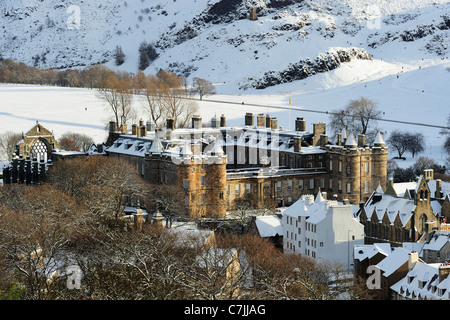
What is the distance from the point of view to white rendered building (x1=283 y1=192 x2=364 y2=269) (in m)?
66.7

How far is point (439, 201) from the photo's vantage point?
7481 cm

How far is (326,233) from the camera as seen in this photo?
67.2m

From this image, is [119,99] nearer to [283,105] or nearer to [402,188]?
[283,105]

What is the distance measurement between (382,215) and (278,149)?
22887 millimetres

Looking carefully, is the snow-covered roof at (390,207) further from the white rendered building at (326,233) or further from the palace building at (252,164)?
the palace building at (252,164)

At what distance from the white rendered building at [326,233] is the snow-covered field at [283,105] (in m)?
60.1

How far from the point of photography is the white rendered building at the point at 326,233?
66.7 m

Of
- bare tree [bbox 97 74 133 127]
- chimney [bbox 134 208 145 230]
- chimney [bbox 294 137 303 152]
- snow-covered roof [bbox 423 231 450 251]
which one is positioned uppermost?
bare tree [bbox 97 74 133 127]

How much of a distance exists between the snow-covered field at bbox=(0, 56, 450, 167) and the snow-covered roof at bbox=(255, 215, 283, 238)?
56.7m

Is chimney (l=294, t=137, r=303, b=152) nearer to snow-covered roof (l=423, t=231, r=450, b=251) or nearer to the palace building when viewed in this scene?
the palace building

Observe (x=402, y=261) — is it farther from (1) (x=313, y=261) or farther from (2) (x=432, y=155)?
(2) (x=432, y=155)

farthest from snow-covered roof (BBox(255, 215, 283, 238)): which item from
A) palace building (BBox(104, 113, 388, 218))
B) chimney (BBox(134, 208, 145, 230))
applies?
chimney (BBox(134, 208, 145, 230))

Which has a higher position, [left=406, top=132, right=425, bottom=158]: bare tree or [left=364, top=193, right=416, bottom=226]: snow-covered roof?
[left=406, top=132, right=425, bottom=158]: bare tree

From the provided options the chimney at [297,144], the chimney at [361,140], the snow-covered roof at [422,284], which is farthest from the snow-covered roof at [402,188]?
the snow-covered roof at [422,284]
